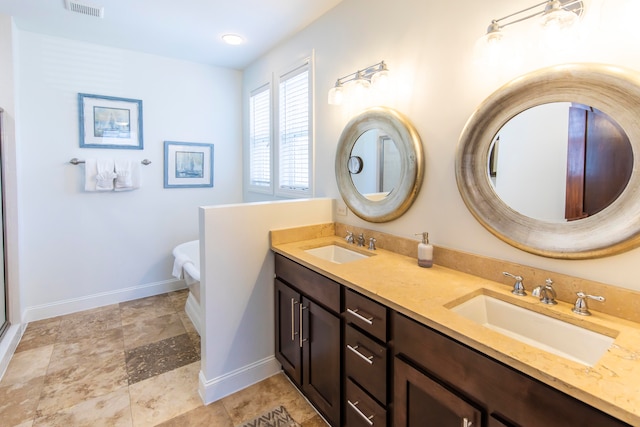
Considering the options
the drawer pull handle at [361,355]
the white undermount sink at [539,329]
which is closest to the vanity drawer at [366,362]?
the drawer pull handle at [361,355]

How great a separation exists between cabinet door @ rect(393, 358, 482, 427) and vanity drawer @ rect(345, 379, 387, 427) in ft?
0.26

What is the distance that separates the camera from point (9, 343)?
92.9 inches

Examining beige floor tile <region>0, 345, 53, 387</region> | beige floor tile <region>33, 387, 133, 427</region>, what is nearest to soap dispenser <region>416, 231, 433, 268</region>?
beige floor tile <region>33, 387, 133, 427</region>

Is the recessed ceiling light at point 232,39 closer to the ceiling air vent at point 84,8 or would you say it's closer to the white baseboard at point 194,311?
the ceiling air vent at point 84,8

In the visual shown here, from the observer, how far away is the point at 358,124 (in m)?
2.14

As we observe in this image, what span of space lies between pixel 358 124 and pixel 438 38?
2.22 feet

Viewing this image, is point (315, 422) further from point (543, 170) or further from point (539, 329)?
point (543, 170)

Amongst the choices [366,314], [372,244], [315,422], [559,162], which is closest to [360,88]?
[372,244]

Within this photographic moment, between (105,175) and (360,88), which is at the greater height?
(360,88)

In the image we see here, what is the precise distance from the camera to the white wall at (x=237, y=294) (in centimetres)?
191

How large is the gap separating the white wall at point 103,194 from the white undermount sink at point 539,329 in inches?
122

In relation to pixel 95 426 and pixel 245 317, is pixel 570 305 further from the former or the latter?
pixel 95 426

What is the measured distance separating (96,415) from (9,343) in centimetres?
121

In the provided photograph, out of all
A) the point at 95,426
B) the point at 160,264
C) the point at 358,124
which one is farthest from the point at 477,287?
the point at 160,264
